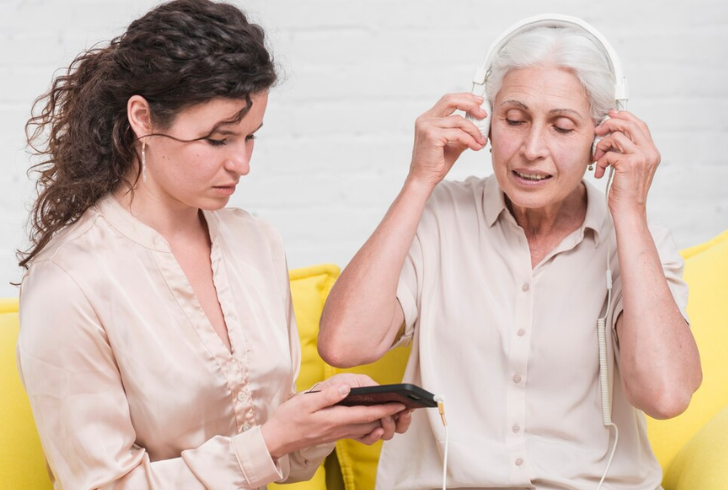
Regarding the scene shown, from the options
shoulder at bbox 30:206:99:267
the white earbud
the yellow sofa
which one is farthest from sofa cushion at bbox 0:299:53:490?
the white earbud

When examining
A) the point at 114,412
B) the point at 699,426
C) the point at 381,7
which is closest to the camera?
the point at 114,412

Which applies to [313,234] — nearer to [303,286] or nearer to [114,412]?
[303,286]

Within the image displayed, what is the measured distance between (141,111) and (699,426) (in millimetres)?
1417

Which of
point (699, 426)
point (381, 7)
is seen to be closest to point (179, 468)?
point (699, 426)

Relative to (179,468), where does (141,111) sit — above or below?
above

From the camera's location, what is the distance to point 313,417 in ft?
5.05

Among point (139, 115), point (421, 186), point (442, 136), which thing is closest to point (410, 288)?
point (421, 186)

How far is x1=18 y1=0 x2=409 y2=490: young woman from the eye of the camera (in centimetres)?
146

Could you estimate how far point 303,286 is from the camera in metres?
2.15

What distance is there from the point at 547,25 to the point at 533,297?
0.53 m

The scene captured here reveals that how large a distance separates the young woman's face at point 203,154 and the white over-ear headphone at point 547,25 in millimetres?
464

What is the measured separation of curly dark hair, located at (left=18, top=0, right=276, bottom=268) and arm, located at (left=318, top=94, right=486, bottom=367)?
39 cm

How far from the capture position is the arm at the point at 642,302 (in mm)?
1659

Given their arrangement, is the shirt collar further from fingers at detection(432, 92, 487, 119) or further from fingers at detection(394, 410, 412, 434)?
fingers at detection(394, 410, 412, 434)
